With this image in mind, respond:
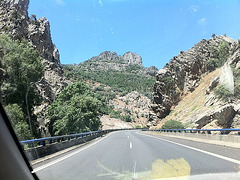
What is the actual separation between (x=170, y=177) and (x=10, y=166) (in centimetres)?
412

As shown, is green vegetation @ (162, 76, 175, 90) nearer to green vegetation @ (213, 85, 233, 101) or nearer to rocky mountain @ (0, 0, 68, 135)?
green vegetation @ (213, 85, 233, 101)

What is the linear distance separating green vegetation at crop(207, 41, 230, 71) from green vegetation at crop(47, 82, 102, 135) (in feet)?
110

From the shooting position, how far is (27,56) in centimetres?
601

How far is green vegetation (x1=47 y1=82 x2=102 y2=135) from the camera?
29.6 meters

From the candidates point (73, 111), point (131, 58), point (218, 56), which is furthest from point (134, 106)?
point (73, 111)

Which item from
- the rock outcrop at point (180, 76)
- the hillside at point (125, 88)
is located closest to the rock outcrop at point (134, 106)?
the hillside at point (125, 88)

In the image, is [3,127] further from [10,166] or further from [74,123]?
[74,123]

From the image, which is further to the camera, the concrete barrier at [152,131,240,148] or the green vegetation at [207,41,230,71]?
the green vegetation at [207,41,230,71]

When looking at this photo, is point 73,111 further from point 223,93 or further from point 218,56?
point 218,56

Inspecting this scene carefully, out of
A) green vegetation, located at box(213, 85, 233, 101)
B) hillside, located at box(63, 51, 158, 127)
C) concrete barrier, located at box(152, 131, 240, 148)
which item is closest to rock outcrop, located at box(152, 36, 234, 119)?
green vegetation, located at box(213, 85, 233, 101)

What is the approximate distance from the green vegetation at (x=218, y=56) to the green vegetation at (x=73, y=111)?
3367 cm

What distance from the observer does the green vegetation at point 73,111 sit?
29627 mm

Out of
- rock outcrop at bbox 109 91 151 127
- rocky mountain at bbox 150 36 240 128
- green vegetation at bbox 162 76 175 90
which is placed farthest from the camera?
rock outcrop at bbox 109 91 151 127

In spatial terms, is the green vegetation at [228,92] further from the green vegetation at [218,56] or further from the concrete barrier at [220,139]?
the green vegetation at [218,56]
